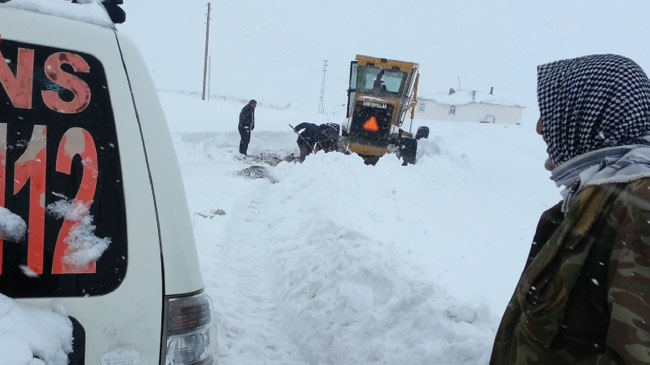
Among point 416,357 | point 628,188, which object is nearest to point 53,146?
point 628,188

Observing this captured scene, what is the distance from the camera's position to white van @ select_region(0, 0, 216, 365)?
1514 millimetres

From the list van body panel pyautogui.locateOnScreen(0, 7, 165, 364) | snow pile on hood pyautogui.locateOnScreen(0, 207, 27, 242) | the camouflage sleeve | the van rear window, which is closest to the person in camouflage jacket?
the camouflage sleeve

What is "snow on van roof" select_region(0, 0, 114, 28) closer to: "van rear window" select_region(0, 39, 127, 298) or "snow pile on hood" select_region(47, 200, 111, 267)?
"van rear window" select_region(0, 39, 127, 298)

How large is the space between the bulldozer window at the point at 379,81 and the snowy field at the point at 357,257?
3.16 m

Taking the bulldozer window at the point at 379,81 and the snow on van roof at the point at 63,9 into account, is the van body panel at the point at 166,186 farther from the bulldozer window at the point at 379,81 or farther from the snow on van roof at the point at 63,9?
the bulldozer window at the point at 379,81

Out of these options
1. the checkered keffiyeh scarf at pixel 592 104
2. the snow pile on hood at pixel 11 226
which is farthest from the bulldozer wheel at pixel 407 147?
the snow pile on hood at pixel 11 226

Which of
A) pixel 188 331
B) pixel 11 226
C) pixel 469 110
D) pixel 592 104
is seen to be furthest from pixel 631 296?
pixel 469 110

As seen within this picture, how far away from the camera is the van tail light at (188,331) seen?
1682 millimetres

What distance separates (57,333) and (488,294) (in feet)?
13.5

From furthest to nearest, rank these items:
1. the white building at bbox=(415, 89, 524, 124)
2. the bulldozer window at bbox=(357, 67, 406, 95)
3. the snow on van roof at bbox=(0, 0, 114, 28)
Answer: the white building at bbox=(415, 89, 524, 124) < the bulldozer window at bbox=(357, 67, 406, 95) < the snow on van roof at bbox=(0, 0, 114, 28)

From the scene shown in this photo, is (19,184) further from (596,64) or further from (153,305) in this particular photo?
A: (596,64)

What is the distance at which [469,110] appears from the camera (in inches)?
3044

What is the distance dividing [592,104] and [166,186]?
1.38 metres

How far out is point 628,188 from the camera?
1.42 meters
